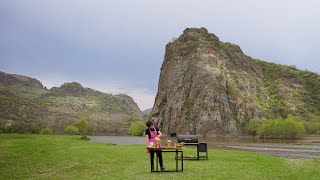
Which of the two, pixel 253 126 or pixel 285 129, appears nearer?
pixel 285 129

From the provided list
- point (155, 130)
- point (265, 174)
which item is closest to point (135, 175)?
point (155, 130)

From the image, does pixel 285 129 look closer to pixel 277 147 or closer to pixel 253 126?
pixel 253 126

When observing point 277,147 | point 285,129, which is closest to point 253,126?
point 285,129

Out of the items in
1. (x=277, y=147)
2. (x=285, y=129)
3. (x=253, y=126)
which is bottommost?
(x=277, y=147)

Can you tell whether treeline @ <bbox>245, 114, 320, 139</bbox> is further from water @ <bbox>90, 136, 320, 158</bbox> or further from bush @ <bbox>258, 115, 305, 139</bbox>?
water @ <bbox>90, 136, 320, 158</bbox>

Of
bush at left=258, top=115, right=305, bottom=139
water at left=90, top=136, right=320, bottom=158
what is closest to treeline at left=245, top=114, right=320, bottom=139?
bush at left=258, top=115, right=305, bottom=139

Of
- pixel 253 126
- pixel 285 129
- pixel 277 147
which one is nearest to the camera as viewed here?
pixel 277 147

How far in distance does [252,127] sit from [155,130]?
17952cm

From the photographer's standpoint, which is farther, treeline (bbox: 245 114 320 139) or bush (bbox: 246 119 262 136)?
bush (bbox: 246 119 262 136)

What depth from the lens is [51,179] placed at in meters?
19.6

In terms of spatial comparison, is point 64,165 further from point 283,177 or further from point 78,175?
point 283,177

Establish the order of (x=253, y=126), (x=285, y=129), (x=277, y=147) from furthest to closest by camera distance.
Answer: (x=253, y=126) < (x=285, y=129) < (x=277, y=147)

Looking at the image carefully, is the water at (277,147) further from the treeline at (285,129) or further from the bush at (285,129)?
the treeline at (285,129)

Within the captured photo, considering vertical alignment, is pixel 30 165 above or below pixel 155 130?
below
